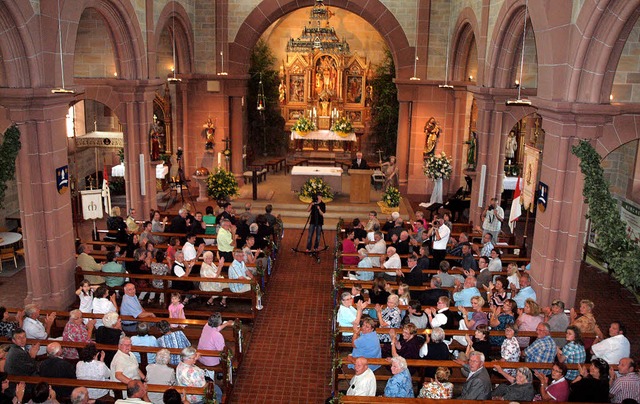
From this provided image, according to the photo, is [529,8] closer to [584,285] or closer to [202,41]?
[584,285]

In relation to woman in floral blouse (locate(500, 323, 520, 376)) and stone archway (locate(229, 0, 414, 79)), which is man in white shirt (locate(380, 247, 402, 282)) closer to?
woman in floral blouse (locate(500, 323, 520, 376))

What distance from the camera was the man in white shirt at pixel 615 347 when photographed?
29.3 ft

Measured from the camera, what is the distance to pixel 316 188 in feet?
62.4

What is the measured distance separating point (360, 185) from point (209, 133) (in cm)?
602

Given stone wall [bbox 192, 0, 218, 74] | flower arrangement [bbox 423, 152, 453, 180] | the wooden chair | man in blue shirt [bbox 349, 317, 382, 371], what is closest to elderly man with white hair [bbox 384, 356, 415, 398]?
man in blue shirt [bbox 349, 317, 382, 371]

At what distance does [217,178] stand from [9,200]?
5.75 m

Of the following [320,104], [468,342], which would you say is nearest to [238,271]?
[468,342]

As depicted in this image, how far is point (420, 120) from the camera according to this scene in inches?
868

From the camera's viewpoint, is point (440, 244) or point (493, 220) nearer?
point (440, 244)

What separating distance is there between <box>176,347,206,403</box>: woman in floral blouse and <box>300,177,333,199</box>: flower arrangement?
1106 centimetres

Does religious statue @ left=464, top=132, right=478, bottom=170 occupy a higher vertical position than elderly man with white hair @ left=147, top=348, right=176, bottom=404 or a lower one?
higher

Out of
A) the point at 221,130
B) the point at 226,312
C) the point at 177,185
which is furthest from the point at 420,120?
the point at 226,312

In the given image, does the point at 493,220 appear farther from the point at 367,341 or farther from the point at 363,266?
the point at 367,341

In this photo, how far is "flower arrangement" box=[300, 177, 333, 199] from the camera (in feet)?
62.3
